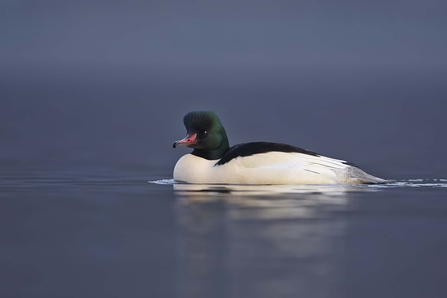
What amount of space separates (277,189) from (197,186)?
983 millimetres

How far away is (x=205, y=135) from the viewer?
40.7 ft

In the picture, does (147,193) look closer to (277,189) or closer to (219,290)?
(277,189)

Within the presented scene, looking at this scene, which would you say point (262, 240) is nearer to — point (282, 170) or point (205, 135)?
point (282, 170)

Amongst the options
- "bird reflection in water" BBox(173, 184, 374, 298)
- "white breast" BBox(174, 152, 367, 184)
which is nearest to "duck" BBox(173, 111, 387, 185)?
"white breast" BBox(174, 152, 367, 184)

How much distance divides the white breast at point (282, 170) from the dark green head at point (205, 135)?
2.00 ft

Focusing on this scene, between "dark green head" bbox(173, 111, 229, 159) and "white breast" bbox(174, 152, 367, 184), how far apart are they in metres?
0.61

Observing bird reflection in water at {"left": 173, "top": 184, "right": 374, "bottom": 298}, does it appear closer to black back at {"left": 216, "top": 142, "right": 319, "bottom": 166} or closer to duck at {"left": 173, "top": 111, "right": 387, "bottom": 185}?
duck at {"left": 173, "top": 111, "right": 387, "bottom": 185}

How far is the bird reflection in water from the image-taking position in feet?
21.7

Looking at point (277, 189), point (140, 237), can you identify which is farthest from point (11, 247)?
point (277, 189)

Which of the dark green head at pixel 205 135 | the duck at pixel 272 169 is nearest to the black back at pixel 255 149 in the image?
the duck at pixel 272 169

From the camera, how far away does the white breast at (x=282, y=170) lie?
1166cm

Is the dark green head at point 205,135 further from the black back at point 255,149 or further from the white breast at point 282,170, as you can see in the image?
the white breast at point 282,170

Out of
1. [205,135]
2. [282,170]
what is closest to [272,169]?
[282,170]

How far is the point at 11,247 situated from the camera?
7906mm
